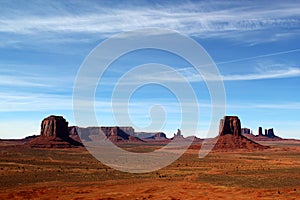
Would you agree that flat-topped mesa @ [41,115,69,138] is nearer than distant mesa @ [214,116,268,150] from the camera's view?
Yes

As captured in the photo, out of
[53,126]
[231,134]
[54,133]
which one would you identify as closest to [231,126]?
[231,134]

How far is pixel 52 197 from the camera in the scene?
31.3 meters

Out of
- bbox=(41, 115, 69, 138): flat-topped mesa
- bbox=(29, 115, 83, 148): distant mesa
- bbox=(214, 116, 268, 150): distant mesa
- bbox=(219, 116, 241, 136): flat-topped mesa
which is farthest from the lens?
bbox=(219, 116, 241, 136): flat-topped mesa

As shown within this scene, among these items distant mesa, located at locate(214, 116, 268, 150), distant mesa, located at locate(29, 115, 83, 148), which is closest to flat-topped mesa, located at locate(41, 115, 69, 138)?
distant mesa, located at locate(29, 115, 83, 148)

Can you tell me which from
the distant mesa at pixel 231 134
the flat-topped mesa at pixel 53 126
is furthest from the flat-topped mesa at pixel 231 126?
the flat-topped mesa at pixel 53 126

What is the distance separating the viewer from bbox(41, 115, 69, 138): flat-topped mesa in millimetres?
142250

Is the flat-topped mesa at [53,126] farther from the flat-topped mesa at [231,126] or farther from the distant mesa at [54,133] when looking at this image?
the flat-topped mesa at [231,126]

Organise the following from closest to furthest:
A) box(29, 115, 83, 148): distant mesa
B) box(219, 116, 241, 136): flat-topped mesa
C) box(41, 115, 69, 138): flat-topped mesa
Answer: box(29, 115, 83, 148): distant mesa
box(41, 115, 69, 138): flat-topped mesa
box(219, 116, 241, 136): flat-topped mesa

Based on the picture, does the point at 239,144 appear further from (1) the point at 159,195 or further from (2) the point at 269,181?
(1) the point at 159,195

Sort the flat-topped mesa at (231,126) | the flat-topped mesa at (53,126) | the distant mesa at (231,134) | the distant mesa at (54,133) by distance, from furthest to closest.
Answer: the flat-topped mesa at (231,126), the distant mesa at (231,134), the flat-topped mesa at (53,126), the distant mesa at (54,133)

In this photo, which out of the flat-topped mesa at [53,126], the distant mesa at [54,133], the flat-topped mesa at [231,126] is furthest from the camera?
the flat-topped mesa at [231,126]

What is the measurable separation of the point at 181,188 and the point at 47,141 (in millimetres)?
107548

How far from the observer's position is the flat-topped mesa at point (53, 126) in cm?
14225

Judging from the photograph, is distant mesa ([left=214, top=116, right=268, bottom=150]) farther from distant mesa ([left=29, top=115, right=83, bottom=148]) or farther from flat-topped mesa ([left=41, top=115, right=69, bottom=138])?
flat-topped mesa ([left=41, top=115, right=69, bottom=138])
